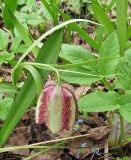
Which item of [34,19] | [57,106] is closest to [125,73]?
[57,106]

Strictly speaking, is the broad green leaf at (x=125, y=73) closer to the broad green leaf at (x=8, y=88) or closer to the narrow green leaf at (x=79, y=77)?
the narrow green leaf at (x=79, y=77)

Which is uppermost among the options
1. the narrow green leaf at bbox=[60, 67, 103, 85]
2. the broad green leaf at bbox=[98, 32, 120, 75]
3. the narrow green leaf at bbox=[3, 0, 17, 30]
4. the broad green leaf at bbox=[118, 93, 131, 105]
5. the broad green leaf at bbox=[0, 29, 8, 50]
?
the narrow green leaf at bbox=[3, 0, 17, 30]

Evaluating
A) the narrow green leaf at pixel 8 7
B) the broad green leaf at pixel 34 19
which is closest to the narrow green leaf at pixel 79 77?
the narrow green leaf at pixel 8 7

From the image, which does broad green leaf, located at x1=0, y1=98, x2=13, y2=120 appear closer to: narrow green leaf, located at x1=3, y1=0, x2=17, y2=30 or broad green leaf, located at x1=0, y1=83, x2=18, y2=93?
broad green leaf, located at x1=0, y1=83, x2=18, y2=93

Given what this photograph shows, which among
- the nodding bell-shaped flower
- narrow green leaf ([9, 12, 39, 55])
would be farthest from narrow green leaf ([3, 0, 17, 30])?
the nodding bell-shaped flower

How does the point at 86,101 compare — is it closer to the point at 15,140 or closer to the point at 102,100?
the point at 102,100

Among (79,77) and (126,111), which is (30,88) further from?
(126,111)
